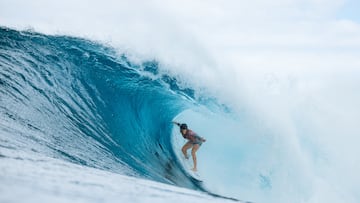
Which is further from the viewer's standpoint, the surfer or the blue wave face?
the surfer

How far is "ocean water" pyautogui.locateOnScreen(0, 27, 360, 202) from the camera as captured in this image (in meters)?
5.87

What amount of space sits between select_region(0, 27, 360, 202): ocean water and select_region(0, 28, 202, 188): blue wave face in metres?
0.03

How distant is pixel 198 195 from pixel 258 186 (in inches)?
223

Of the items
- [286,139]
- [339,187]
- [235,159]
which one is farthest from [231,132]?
[339,187]

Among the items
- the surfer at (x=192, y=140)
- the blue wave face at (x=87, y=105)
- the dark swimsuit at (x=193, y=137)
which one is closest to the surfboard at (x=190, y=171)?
the surfer at (x=192, y=140)

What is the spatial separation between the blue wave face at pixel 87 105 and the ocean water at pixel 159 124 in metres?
0.03

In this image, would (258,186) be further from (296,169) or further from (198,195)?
(198,195)

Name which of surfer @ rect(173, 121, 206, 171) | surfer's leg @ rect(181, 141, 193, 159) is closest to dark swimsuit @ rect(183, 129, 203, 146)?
surfer @ rect(173, 121, 206, 171)

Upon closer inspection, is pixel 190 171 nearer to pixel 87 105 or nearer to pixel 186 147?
pixel 186 147

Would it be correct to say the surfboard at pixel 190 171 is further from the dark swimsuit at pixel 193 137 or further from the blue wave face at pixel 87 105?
the dark swimsuit at pixel 193 137

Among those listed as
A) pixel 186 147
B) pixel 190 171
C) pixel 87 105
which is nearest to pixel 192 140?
pixel 186 147

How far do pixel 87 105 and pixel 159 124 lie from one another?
2.34 m

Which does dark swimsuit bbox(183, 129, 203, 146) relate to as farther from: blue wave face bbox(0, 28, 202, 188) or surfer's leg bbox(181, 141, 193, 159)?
blue wave face bbox(0, 28, 202, 188)

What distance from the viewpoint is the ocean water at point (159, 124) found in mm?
5867
